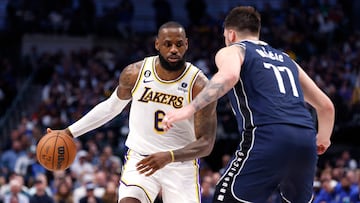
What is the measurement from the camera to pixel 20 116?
21016mm

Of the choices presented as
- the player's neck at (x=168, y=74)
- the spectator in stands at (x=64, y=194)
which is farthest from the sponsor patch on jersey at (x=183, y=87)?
the spectator in stands at (x=64, y=194)

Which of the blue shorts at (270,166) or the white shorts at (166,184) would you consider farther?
the white shorts at (166,184)

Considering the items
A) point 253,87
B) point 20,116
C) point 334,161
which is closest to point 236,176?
point 253,87

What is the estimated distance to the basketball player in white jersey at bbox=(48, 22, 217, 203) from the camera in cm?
730

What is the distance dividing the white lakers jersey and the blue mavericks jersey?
1.34m

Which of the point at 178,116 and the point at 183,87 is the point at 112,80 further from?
the point at 178,116

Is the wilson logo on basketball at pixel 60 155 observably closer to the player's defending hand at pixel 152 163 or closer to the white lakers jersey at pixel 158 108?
the white lakers jersey at pixel 158 108

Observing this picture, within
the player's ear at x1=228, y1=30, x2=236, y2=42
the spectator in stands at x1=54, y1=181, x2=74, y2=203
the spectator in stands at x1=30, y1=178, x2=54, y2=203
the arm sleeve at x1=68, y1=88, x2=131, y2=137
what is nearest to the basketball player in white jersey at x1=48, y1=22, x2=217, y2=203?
the arm sleeve at x1=68, y1=88, x2=131, y2=137

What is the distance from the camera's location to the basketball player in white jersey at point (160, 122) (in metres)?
7.30

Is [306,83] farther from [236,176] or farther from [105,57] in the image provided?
[105,57]

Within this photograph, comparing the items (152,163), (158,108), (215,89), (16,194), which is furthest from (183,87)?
(16,194)

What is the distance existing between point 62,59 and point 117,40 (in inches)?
122

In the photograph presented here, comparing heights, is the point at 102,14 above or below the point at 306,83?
below

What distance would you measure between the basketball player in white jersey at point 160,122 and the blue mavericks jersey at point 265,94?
3.95ft
